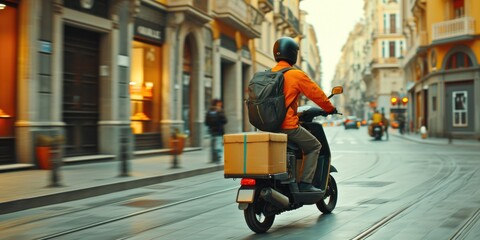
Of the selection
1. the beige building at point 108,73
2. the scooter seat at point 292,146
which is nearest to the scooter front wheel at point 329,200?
the scooter seat at point 292,146

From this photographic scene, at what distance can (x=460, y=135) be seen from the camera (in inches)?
1358

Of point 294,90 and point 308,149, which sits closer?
point 294,90

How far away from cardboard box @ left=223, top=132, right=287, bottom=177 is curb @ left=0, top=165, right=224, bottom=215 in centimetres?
382

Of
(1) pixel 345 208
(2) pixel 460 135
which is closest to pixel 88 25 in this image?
(1) pixel 345 208

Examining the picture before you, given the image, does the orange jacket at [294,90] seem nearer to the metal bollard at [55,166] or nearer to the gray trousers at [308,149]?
the gray trousers at [308,149]

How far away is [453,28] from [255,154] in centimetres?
3225

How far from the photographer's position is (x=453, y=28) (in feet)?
113

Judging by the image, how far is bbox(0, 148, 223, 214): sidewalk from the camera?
8.43 meters

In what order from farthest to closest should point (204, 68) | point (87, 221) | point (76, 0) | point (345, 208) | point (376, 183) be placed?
point (204, 68)
point (76, 0)
point (376, 183)
point (345, 208)
point (87, 221)

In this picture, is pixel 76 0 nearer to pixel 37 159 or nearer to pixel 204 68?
pixel 37 159

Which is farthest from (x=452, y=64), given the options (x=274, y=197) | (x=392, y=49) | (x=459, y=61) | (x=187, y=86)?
(x=392, y=49)

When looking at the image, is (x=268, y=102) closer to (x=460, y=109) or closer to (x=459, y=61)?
(x=460, y=109)

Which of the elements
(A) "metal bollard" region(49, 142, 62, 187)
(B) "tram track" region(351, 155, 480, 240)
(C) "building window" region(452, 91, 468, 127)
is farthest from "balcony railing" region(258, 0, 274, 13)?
(A) "metal bollard" region(49, 142, 62, 187)

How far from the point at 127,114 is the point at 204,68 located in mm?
7237
